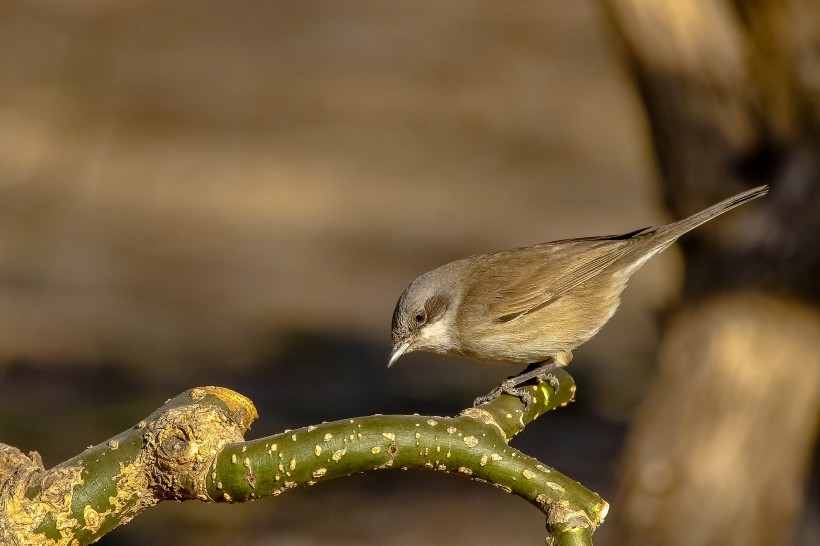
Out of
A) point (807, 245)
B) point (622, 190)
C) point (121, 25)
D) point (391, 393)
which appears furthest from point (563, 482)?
point (121, 25)

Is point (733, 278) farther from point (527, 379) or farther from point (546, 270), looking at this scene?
point (527, 379)

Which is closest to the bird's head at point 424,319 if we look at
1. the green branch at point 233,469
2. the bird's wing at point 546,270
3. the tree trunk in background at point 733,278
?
the bird's wing at point 546,270

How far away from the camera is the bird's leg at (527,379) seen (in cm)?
304

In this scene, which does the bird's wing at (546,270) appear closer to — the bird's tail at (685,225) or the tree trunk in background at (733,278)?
the bird's tail at (685,225)

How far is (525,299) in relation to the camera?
208 inches

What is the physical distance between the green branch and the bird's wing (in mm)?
2909

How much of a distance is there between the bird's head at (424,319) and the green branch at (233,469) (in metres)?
2.60

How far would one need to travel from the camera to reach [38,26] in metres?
20.1

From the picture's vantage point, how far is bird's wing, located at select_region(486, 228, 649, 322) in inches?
207

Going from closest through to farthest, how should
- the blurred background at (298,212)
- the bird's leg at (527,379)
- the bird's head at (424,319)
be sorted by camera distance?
the bird's leg at (527,379)
the bird's head at (424,319)
the blurred background at (298,212)

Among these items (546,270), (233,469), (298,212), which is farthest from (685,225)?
(298,212)

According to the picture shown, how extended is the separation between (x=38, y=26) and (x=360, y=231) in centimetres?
735

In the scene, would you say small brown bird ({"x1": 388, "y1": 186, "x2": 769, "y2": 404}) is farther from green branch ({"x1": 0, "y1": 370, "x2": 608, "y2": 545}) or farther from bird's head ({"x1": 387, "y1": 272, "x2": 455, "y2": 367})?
green branch ({"x1": 0, "y1": 370, "x2": 608, "y2": 545})

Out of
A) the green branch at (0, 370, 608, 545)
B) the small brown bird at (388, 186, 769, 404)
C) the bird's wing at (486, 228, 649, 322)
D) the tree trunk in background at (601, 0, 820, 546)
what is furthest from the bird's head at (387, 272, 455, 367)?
the tree trunk in background at (601, 0, 820, 546)
